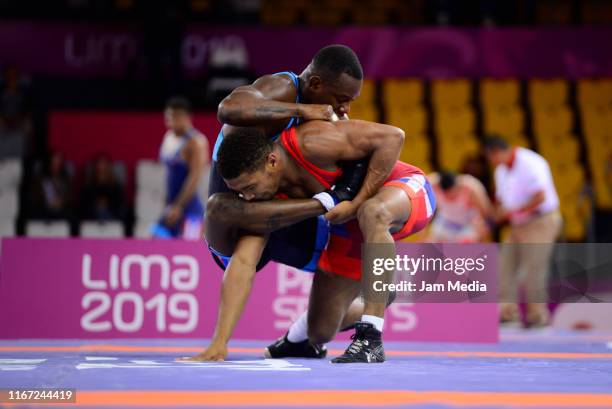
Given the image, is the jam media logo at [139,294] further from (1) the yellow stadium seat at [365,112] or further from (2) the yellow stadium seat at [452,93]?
(2) the yellow stadium seat at [452,93]

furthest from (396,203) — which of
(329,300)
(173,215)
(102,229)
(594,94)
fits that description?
(594,94)

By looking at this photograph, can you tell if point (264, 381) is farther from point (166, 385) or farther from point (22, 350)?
point (22, 350)

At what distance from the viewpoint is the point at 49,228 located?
9484 mm

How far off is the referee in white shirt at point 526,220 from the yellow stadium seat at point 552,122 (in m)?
3.57

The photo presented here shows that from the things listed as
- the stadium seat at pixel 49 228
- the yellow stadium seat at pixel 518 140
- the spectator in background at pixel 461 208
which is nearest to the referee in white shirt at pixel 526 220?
the spectator in background at pixel 461 208

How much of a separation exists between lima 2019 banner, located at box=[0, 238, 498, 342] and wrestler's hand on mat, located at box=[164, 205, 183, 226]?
4.20ft

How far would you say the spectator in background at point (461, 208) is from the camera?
9.00 metres

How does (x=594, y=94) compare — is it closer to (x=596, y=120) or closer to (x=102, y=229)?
(x=596, y=120)

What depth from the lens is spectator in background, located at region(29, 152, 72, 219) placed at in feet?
31.9

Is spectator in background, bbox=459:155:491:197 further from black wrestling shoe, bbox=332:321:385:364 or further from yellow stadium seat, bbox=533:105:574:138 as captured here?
black wrestling shoe, bbox=332:321:385:364

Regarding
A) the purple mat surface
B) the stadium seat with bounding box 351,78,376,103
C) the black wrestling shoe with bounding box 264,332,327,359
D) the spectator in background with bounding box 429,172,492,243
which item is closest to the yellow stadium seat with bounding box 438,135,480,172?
the stadium seat with bounding box 351,78,376,103

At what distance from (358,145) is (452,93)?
27.0ft

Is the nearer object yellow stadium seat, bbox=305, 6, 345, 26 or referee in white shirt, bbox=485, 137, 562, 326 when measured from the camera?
referee in white shirt, bbox=485, 137, 562, 326

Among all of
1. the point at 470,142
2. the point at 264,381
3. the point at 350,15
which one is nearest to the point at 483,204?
the point at 470,142
